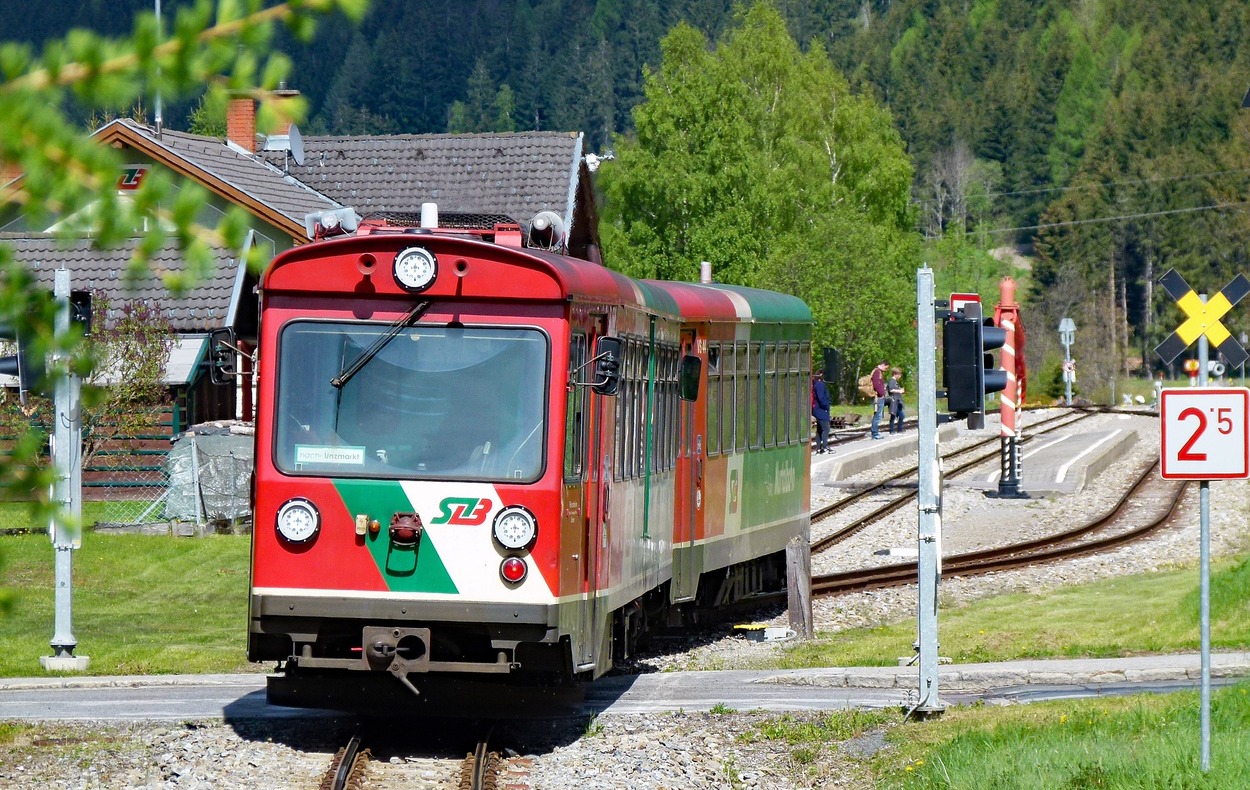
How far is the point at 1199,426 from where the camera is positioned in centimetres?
988

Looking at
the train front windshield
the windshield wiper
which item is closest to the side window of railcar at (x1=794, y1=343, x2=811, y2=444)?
the train front windshield

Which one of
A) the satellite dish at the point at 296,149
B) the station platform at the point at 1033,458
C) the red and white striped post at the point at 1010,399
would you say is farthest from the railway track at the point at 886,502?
the satellite dish at the point at 296,149

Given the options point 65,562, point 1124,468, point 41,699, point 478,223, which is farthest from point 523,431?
point 1124,468

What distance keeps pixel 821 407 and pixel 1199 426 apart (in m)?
26.6

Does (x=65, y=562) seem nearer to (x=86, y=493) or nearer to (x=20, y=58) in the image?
(x=20, y=58)

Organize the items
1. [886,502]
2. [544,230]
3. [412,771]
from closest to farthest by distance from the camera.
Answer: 1. [412,771]
2. [544,230]
3. [886,502]

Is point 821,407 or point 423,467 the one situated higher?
point 423,467

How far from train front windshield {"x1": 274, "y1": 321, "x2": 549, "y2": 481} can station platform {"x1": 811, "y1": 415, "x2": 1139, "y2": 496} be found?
2035 cm

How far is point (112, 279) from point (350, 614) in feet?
72.9

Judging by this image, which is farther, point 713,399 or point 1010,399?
point 1010,399

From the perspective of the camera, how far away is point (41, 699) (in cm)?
1320

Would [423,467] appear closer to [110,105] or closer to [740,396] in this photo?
[740,396]

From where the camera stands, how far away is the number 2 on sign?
9.84 m

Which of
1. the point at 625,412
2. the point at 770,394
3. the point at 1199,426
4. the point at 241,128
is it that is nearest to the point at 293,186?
the point at 241,128
